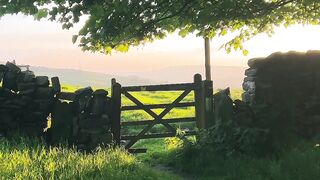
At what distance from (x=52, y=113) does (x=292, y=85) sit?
646 cm

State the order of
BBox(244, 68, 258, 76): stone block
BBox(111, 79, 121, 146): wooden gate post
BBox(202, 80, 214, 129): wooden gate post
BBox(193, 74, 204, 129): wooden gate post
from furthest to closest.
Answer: BBox(193, 74, 204, 129): wooden gate post, BBox(202, 80, 214, 129): wooden gate post, BBox(111, 79, 121, 146): wooden gate post, BBox(244, 68, 258, 76): stone block

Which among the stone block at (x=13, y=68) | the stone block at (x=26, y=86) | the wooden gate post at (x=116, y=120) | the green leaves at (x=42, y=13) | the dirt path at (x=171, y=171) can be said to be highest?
the green leaves at (x=42, y=13)

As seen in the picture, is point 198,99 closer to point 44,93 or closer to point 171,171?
point 171,171

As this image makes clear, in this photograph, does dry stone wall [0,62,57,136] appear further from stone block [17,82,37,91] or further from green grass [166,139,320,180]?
green grass [166,139,320,180]

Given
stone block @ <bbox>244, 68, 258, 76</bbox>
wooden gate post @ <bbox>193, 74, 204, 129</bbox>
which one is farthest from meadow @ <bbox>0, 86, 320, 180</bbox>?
stone block @ <bbox>244, 68, 258, 76</bbox>

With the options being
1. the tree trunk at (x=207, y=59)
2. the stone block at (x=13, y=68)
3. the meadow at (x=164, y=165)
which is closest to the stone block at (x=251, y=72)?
the meadow at (x=164, y=165)

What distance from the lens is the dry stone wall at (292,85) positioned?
11.5m

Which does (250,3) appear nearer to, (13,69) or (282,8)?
(282,8)

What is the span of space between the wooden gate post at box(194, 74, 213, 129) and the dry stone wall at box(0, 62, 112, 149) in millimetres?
2698

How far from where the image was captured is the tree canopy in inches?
300

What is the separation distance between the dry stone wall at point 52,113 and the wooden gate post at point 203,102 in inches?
106

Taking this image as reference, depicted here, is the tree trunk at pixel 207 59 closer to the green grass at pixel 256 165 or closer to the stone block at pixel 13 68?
the stone block at pixel 13 68

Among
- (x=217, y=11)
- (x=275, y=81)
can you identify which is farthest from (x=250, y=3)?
(x=275, y=81)

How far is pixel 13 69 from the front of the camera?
1268 centimetres
